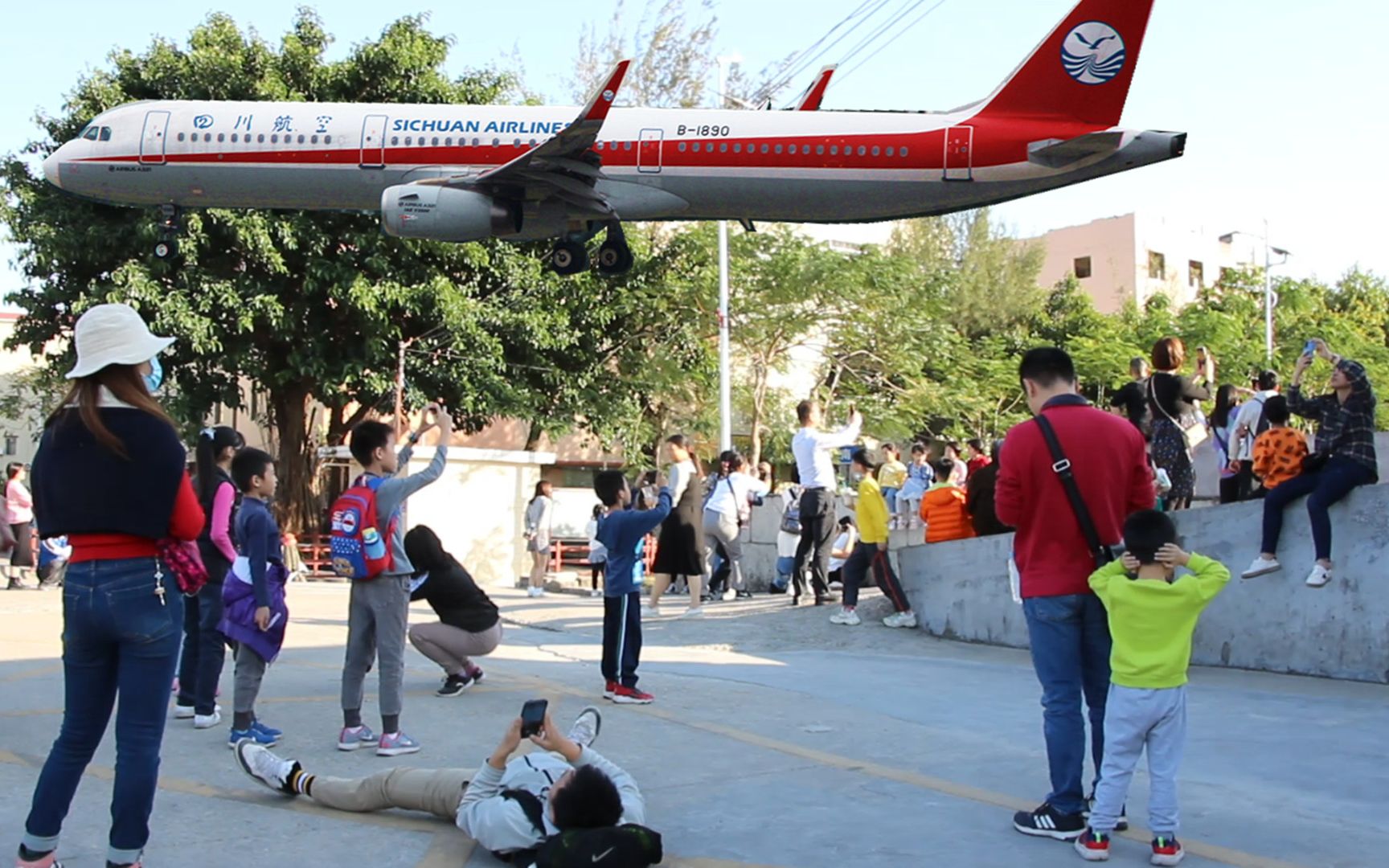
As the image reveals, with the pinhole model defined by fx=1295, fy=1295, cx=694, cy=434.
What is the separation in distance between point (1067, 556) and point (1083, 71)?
42.6ft

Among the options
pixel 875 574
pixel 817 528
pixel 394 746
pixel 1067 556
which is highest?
pixel 817 528

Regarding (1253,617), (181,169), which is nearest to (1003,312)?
(181,169)

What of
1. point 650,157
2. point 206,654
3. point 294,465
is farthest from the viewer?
point 294,465

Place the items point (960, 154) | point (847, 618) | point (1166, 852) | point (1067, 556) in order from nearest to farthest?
point (1166, 852)
point (1067, 556)
point (847, 618)
point (960, 154)

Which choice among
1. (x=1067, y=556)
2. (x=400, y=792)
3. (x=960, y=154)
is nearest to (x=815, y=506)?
(x=960, y=154)

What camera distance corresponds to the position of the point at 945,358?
1487 inches

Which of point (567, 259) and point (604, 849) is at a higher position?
point (567, 259)

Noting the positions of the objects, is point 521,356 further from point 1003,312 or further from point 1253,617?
point 1003,312

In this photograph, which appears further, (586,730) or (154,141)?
(154,141)

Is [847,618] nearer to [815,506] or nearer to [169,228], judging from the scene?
[815,506]

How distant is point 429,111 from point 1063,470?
12668mm

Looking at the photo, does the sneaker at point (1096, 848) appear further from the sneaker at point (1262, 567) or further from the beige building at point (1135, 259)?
the beige building at point (1135, 259)

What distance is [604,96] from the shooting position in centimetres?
1375

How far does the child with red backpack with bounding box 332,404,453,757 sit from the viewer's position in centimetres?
655
